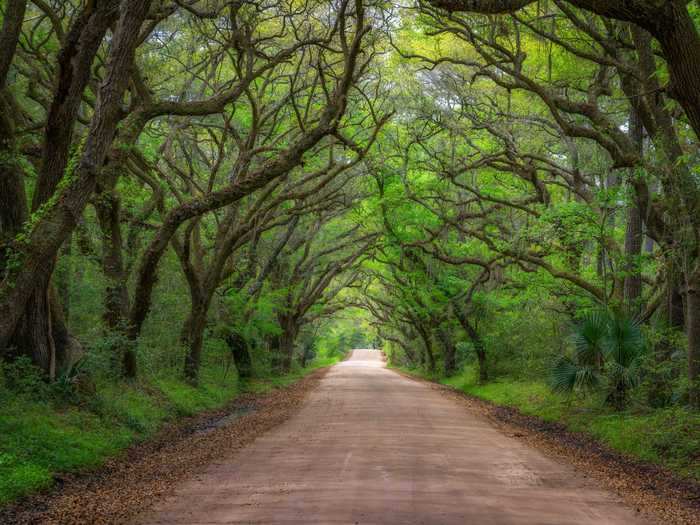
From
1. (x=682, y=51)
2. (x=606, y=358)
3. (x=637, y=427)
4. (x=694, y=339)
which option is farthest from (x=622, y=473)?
(x=682, y=51)

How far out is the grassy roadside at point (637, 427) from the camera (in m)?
10.5

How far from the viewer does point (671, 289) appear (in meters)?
15.2

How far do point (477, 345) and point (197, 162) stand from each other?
1238cm

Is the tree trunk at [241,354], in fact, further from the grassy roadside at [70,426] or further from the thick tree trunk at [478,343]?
the grassy roadside at [70,426]

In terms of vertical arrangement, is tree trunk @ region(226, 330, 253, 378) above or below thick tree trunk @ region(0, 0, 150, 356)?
below

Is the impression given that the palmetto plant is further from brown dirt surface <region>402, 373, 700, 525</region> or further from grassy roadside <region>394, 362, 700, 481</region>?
brown dirt surface <region>402, 373, 700, 525</region>

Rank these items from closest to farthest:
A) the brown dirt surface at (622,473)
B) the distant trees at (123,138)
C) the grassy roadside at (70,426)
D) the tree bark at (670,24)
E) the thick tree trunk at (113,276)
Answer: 1. the tree bark at (670,24)
2. the brown dirt surface at (622,473)
3. the grassy roadside at (70,426)
4. the distant trees at (123,138)
5. the thick tree trunk at (113,276)

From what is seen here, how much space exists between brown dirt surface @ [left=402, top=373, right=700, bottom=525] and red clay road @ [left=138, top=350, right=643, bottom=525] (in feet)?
0.98

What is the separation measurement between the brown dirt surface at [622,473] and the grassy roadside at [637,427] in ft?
0.66

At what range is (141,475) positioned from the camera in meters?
8.95

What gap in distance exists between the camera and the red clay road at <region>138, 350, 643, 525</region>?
6.66 m

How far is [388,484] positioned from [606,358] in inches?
316

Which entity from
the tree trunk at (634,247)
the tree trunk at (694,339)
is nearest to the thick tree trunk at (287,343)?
the tree trunk at (634,247)

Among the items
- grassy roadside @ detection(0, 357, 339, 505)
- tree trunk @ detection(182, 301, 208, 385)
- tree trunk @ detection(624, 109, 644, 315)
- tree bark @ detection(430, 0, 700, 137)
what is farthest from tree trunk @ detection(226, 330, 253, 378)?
tree bark @ detection(430, 0, 700, 137)
